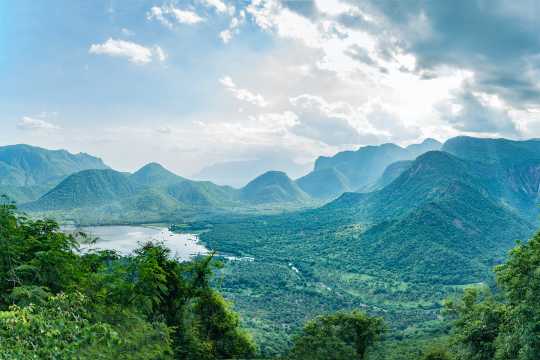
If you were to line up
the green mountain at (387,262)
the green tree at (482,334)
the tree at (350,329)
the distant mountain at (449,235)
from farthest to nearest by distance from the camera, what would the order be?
the distant mountain at (449,235) → the green mountain at (387,262) → the tree at (350,329) → the green tree at (482,334)

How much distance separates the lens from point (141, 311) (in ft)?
65.0

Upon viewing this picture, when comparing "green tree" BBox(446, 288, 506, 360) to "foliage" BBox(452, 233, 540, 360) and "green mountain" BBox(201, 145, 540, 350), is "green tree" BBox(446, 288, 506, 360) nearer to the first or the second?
"foliage" BBox(452, 233, 540, 360)

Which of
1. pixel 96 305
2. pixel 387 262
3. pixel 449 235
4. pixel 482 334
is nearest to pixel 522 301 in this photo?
pixel 482 334

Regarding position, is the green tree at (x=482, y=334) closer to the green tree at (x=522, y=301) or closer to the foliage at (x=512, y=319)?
the foliage at (x=512, y=319)

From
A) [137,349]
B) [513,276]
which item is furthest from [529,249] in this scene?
[137,349]

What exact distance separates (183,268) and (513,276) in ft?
70.3

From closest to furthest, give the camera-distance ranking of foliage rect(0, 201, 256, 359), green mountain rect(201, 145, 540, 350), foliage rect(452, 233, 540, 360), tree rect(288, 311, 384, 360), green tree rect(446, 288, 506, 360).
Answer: foliage rect(0, 201, 256, 359) < foliage rect(452, 233, 540, 360) < green tree rect(446, 288, 506, 360) < tree rect(288, 311, 384, 360) < green mountain rect(201, 145, 540, 350)

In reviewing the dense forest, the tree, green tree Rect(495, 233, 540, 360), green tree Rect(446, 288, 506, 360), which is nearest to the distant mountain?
the tree

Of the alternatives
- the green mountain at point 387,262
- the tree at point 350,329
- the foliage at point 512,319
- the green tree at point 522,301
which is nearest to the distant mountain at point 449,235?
the green mountain at point 387,262

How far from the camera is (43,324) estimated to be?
32.0ft

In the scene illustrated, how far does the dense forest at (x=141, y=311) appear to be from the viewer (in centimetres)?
1021

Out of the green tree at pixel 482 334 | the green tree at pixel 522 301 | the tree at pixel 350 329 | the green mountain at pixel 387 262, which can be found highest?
the green tree at pixel 522 301

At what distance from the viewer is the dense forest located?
33.5 feet

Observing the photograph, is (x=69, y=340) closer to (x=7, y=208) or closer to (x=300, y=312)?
(x=7, y=208)
